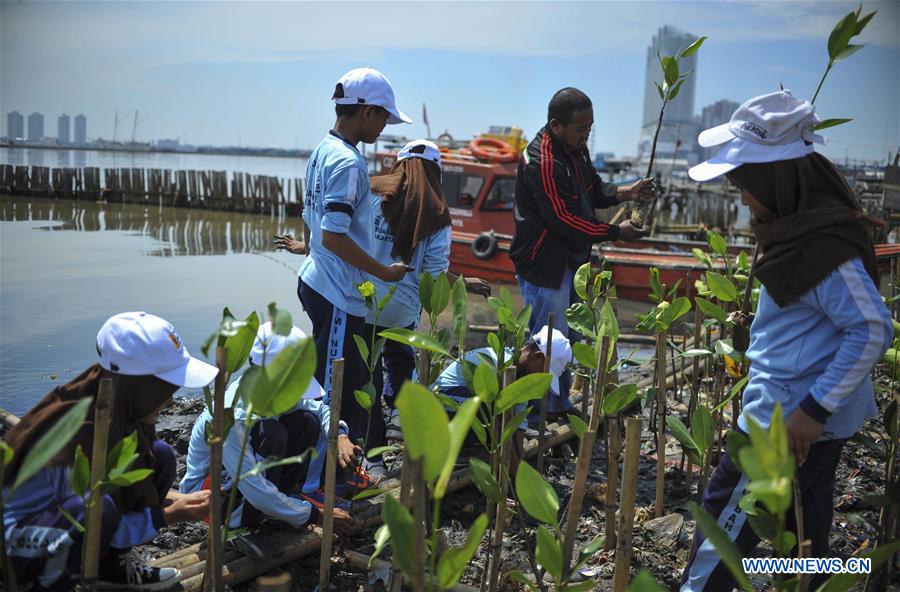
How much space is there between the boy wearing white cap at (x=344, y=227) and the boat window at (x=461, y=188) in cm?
812

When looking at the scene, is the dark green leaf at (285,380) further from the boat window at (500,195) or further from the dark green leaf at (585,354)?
the boat window at (500,195)

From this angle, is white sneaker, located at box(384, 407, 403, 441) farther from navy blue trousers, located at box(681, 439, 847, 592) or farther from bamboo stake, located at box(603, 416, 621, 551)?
navy blue trousers, located at box(681, 439, 847, 592)

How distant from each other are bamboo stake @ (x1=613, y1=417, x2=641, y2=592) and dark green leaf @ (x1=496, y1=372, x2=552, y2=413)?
0.22 meters

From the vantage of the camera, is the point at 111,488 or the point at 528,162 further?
the point at 528,162

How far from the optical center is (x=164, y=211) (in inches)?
819

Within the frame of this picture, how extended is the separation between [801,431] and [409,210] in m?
2.01

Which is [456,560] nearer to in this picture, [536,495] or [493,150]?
[536,495]

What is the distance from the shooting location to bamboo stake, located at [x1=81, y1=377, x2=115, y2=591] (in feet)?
5.04

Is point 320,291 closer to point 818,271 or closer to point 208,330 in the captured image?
point 818,271

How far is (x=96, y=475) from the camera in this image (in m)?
1.57

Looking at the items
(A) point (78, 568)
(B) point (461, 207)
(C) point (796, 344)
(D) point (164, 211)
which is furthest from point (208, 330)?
(D) point (164, 211)

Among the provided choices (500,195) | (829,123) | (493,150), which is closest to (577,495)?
(829,123)

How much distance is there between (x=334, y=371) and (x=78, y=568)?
→ 74cm

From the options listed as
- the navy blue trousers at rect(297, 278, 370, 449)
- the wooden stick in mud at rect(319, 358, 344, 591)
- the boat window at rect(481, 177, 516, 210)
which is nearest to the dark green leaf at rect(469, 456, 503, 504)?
the wooden stick in mud at rect(319, 358, 344, 591)
